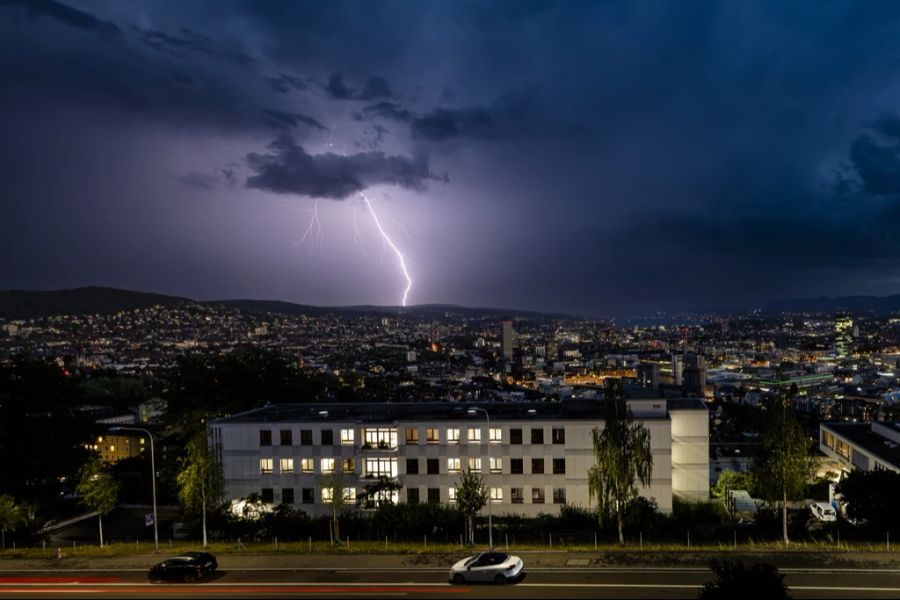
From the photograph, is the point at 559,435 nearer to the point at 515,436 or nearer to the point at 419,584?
the point at 515,436

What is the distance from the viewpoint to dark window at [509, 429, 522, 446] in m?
39.0

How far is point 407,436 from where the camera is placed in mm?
39656

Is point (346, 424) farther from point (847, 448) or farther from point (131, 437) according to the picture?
point (131, 437)

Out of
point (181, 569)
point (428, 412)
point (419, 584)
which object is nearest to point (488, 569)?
point (419, 584)

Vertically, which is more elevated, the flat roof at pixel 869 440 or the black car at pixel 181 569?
the black car at pixel 181 569

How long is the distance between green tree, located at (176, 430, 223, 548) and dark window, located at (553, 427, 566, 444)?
18973 mm

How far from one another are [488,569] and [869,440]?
3919cm

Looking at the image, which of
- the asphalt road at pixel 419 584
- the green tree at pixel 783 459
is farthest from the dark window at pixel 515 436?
the green tree at pixel 783 459

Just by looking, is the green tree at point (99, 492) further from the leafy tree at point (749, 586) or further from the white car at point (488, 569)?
the leafy tree at point (749, 586)

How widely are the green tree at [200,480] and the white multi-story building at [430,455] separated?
20.6 feet

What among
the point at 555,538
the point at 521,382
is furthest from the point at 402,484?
the point at 521,382

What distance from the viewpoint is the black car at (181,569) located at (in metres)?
26.1

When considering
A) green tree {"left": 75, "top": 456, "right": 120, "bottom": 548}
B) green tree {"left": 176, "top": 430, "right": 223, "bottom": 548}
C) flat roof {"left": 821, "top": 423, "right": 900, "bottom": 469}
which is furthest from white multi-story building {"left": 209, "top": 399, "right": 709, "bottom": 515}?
flat roof {"left": 821, "top": 423, "right": 900, "bottom": 469}

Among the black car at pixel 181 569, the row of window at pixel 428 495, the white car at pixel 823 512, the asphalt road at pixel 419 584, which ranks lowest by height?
the white car at pixel 823 512
